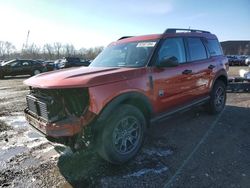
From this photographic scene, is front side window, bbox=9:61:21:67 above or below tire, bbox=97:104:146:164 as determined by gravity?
above

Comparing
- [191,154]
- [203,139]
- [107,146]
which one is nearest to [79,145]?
[107,146]

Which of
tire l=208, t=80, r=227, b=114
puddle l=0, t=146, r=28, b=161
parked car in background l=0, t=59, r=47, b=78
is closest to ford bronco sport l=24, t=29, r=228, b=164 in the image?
tire l=208, t=80, r=227, b=114

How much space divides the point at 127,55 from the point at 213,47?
2.84 meters

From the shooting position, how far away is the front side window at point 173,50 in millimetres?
4473

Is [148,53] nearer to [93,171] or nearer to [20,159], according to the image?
[93,171]

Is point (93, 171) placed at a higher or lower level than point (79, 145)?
lower

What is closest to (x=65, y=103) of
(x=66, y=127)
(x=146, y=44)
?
(x=66, y=127)

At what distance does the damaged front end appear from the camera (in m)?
3.27

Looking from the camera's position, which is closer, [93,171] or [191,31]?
[93,171]

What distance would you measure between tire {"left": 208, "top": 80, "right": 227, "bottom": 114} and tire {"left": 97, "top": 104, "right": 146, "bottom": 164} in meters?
2.88

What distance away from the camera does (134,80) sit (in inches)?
152

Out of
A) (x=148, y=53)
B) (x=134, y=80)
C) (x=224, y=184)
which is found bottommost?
(x=224, y=184)

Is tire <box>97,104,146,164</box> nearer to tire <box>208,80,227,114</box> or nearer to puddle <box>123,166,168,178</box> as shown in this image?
puddle <box>123,166,168,178</box>

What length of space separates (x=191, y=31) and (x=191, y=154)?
9.65 feet
